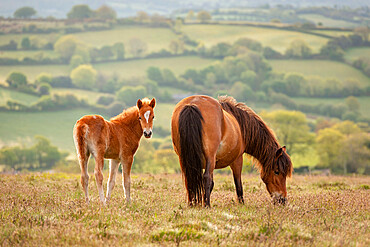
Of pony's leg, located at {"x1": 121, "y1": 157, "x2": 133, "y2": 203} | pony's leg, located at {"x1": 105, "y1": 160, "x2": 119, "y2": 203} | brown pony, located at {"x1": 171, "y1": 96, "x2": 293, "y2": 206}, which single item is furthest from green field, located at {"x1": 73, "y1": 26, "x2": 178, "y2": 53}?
pony's leg, located at {"x1": 121, "y1": 157, "x2": 133, "y2": 203}

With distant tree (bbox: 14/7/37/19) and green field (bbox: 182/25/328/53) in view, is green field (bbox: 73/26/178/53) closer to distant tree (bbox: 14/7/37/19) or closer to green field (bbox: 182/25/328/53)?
green field (bbox: 182/25/328/53)

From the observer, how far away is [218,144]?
845cm

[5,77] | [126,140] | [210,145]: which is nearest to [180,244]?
[210,145]

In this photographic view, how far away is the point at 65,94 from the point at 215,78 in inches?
1928

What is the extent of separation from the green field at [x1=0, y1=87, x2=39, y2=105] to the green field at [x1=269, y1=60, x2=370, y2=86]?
7335cm

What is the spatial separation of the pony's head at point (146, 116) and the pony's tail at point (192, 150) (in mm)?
947

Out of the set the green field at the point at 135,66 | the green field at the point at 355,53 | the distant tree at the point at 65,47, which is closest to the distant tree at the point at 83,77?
the green field at the point at 135,66

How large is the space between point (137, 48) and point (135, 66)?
21.8ft

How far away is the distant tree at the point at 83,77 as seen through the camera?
124831mm

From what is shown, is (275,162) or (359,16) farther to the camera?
(359,16)

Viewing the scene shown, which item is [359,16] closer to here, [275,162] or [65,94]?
[65,94]

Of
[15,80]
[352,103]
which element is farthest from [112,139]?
[15,80]

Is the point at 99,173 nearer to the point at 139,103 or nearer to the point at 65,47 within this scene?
the point at 139,103

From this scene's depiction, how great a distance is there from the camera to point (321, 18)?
7741 inches
